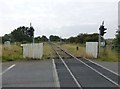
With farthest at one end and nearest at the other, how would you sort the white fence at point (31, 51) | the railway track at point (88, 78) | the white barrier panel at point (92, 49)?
the white barrier panel at point (92, 49) → the white fence at point (31, 51) → the railway track at point (88, 78)

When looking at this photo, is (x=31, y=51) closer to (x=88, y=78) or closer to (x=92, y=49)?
(x=92, y=49)

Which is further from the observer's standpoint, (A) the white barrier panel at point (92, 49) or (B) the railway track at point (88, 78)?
(A) the white barrier panel at point (92, 49)

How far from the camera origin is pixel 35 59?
3347cm

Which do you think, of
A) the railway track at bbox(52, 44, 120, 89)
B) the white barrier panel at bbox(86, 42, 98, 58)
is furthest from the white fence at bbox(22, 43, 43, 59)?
the railway track at bbox(52, 44, 120, 89)

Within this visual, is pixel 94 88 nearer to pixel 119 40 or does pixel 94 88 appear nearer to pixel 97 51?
pixel 97 51

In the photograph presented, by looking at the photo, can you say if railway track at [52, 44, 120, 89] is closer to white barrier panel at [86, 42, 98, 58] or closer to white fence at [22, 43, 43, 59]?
white fence at [22, 43, 43, 59]

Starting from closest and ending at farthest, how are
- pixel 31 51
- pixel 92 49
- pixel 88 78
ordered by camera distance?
pixel 88 78 < pixel 31 51 < pixel 92 49

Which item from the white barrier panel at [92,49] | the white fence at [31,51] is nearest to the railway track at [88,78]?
the white fence at [31,51]

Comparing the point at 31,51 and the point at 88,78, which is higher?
the point at 31,51

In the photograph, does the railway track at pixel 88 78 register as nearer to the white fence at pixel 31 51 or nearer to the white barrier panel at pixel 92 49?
the white fence at pixel 31 51

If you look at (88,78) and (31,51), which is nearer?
(88,78)

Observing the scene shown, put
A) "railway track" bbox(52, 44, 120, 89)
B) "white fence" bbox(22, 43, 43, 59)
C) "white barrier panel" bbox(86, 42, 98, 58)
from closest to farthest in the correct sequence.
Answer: "railway track" bbox(52, 44, 120, 89) < "white fence" bbox(22, 43, 43, 59) < "white barrier panel" bbox(86, 42, 98, 58)

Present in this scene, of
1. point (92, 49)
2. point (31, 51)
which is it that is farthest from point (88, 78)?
point (92, 49)

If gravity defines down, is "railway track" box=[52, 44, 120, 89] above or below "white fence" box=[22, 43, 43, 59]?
below
